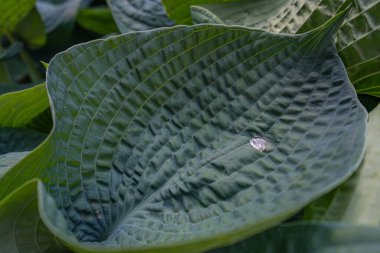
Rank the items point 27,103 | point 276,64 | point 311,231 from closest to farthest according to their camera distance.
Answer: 1. point 311,231
2. point 276,64
3. point 27,103

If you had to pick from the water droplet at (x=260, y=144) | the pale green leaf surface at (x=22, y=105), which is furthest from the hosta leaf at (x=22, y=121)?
the water droplet at (x=260, y=144)

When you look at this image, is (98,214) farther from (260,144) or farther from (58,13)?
(58,13)

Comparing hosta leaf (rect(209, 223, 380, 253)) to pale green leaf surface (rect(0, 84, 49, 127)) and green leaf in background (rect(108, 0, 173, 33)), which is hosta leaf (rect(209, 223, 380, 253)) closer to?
pale green leaf surface (rect(0, 84, 49, 127))

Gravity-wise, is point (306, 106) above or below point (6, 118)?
above

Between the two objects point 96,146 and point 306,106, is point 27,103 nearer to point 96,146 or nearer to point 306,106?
point 96,146

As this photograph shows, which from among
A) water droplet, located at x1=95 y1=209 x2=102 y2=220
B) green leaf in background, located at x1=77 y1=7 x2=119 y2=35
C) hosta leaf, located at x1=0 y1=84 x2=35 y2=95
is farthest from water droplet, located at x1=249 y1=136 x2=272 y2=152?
green leaf in background, located at x1=77 y1=7 x2=119 y2=35

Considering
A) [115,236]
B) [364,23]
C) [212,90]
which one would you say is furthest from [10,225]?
[364,23]

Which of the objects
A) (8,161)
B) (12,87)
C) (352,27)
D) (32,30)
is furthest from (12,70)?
(352,27)
